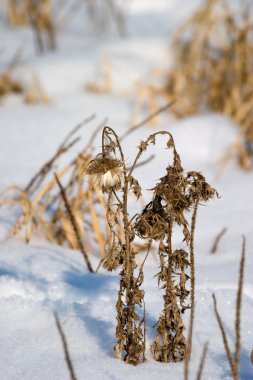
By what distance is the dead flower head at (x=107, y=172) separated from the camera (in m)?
1.07

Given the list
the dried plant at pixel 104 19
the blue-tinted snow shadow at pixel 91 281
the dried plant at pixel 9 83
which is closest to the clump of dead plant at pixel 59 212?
the blue-tinted snow shadow at pixel 91 281

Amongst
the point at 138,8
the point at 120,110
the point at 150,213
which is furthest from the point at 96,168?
the point at 138,8

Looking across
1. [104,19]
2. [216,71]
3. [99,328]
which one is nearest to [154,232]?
[99,328]

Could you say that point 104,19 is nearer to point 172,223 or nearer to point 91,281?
point 91,281

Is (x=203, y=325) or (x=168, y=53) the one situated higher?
(x=168, y=53)

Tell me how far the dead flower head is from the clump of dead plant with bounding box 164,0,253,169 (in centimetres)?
197

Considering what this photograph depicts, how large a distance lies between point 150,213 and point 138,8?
472 centimetres

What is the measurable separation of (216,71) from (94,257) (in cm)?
159

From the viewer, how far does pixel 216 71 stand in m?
3.12

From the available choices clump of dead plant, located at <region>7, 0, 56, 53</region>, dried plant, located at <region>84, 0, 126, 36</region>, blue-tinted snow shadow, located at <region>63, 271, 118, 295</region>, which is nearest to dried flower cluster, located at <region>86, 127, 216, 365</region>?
blue-tinted snow shadow, located at <region>63, 271, 118, 295</region>

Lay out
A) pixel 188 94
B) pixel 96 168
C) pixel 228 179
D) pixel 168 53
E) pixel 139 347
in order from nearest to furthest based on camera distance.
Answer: pixel 96 168 < pixel 139 347 < pixel 228 179 < pixel 188 94 < pixel 168 53

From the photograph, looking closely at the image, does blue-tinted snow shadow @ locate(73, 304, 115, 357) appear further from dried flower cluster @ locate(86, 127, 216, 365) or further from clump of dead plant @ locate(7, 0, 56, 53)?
clump of dead plant @ locate(7, 0, 56, 53)

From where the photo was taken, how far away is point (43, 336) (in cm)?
→ 129

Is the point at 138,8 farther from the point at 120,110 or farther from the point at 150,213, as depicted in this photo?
the point at 150,213
